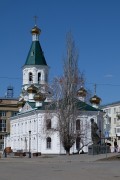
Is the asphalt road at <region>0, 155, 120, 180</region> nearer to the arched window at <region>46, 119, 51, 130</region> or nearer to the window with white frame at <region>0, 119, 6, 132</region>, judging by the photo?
the arched window at <region>46, 119, 51, 130</region>

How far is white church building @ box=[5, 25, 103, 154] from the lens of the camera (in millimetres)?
67469

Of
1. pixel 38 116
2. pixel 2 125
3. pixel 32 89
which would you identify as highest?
pixel 32 89

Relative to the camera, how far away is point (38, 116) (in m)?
72.4

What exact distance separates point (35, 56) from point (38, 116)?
1756cm

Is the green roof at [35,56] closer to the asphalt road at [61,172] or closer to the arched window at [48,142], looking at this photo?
the arched window at [48,142]

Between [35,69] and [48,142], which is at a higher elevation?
[35,69]

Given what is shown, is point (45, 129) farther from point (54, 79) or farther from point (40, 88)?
point (40, 88)

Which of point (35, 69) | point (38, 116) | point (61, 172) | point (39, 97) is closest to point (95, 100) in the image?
point (39, 97)

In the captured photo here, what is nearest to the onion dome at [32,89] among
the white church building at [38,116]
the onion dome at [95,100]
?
the white church building at [38,116]

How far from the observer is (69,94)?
5550cm

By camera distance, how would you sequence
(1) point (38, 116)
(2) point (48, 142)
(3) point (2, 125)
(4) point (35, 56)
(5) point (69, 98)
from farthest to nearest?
(3) point (2, 125)
(4) point (35, 56)
(1) point (38, 116)
(2) point (48, 142)
(5) point (69, 98)

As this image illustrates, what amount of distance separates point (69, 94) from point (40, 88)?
91.0ft

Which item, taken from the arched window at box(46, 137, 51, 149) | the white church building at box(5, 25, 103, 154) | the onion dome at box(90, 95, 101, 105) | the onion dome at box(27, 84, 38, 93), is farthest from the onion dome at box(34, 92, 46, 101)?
the onion dome at box(90, 95, 101, 105)

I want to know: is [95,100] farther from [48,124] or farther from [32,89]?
[48,124]
